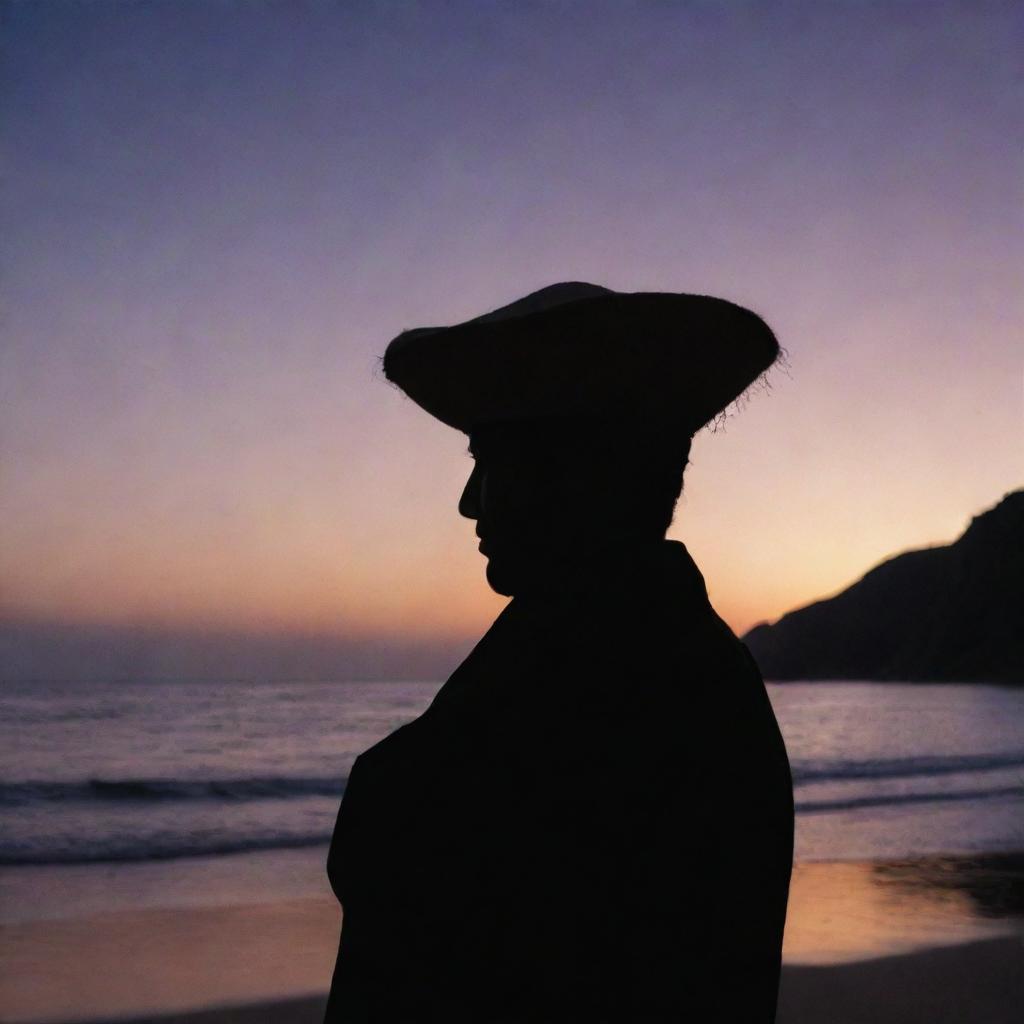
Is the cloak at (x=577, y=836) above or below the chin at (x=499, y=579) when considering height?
below

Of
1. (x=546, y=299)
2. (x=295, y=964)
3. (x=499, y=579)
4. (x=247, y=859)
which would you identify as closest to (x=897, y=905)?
(x=295, y=964)

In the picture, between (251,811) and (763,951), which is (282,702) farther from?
(763,951)

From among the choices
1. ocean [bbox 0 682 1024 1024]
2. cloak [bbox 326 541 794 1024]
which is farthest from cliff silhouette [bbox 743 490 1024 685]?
cloak [bbox 326 541 794 1024]

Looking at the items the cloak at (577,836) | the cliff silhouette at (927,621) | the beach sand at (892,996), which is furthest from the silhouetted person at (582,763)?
the cliff silhouette at (927,621)

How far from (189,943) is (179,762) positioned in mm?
13004

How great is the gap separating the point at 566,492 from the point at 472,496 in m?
0.17

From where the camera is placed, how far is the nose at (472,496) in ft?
4.70

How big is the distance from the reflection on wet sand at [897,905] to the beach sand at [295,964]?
0.02m

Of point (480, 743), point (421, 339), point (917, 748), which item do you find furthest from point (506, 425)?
point (917, 748)

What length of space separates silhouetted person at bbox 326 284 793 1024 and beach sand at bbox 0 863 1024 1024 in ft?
16.0

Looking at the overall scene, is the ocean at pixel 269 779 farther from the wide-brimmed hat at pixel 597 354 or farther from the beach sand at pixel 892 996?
the beach sand at pixel 892 996

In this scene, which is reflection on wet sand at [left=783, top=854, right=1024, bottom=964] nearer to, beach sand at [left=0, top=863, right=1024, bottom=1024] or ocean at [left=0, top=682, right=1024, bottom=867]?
beach sand at [left=0, top=863, right=1024, bottom=1024]

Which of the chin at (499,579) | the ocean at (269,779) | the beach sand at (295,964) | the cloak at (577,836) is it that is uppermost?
the chin at (499,579)

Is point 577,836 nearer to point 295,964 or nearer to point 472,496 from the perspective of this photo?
point 472,496
